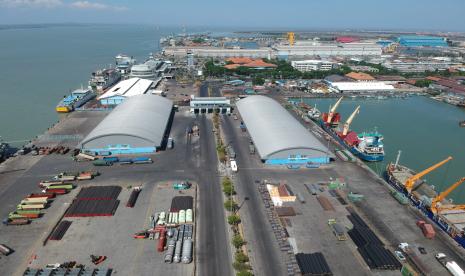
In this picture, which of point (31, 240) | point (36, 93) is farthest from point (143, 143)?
point (36, 93)

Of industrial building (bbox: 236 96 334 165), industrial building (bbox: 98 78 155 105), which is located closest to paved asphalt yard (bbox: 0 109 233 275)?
industrial building (bbox: 236 96 334 165)

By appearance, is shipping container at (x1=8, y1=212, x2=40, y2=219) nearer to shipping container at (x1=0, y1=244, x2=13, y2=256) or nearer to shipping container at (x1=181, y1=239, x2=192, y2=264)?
shipping container at (x1=0, y1=244, x2=13, y2=256)

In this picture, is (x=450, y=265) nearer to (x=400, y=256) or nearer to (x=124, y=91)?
(x=400, y=256)

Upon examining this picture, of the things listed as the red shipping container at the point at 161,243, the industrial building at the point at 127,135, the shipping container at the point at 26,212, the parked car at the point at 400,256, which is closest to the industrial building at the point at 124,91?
the industrial building at the point at 127,135

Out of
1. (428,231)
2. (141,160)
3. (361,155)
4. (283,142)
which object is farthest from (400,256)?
(141,160)

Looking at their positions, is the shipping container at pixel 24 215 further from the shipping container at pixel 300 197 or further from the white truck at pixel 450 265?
the white truck at pixel 450 265

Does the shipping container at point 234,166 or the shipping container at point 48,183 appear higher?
the shipping container at point 234,166
